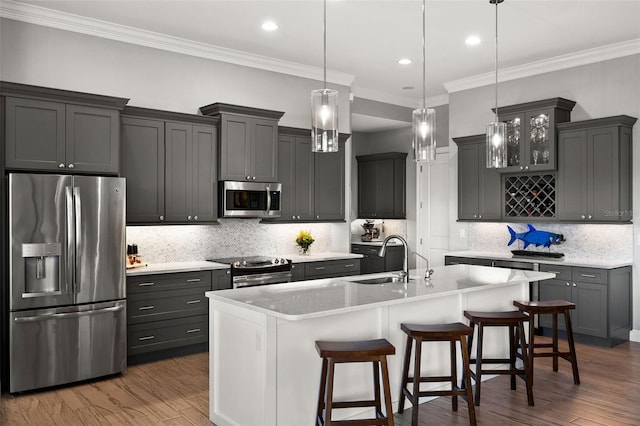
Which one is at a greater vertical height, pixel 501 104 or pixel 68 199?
pixel 501 104

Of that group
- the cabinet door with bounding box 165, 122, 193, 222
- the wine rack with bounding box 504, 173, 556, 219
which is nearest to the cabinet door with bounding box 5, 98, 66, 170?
the cabinet door with bounding box 165, 122, 193, 222

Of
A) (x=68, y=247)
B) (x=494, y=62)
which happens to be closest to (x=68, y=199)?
(x=68, y=247)

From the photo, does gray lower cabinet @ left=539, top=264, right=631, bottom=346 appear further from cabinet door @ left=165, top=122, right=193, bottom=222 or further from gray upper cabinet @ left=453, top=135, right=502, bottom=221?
cabinet door @ left=165, top=122, right=193, bottom=222

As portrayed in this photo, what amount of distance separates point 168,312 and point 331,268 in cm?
211

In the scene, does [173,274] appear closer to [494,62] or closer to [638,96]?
[494,62]

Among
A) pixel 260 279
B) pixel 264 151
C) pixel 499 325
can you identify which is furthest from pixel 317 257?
pixel 499 325

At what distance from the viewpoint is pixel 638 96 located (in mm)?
5742

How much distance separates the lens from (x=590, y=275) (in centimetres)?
557

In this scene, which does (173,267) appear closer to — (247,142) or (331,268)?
(247,142)

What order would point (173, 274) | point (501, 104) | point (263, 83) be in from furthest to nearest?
point (501, 104) → point (263, 83) → point (173, 274)

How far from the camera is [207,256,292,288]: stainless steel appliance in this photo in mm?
5469

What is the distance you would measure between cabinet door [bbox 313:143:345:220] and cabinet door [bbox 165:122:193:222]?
5.65ft

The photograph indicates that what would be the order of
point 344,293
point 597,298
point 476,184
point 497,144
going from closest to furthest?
point 344,293, point 497,144, point 597,298, point 476,184

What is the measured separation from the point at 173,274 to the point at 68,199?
124 centimetres
